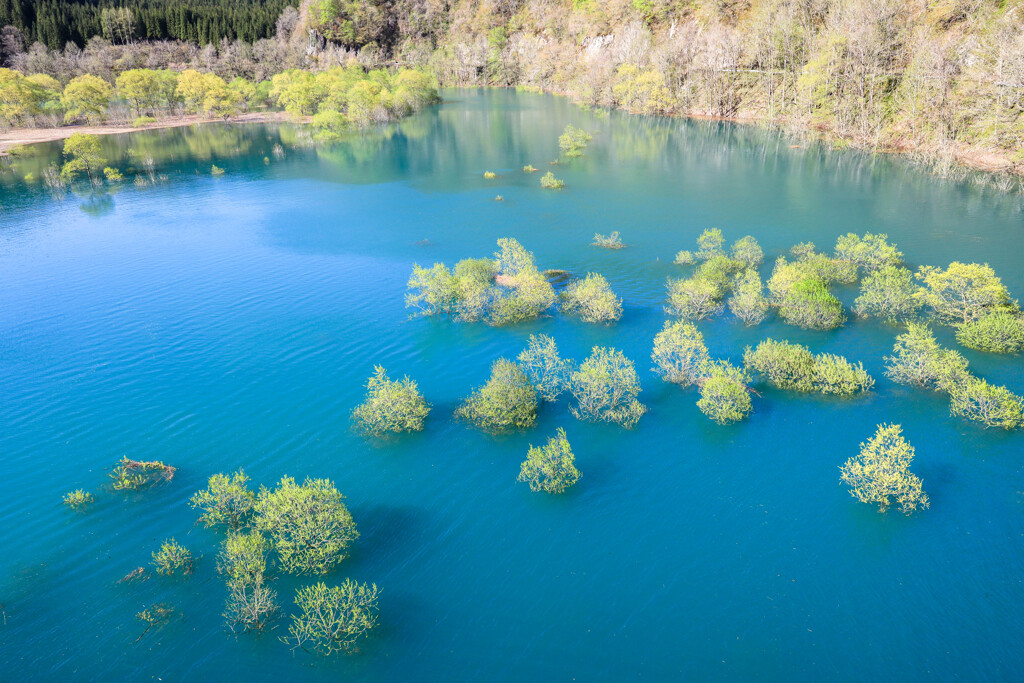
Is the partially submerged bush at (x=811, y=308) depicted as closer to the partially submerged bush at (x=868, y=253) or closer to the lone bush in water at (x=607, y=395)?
the partially submerged bush at (x=868, y=253)

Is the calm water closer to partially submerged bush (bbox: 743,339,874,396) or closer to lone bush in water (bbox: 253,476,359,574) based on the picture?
partially submerged bush (bbox: 743,339,874,396)

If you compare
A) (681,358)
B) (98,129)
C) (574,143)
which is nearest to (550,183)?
(574,143)

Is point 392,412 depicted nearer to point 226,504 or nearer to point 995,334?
point 226,504

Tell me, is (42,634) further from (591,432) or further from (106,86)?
(106,86)

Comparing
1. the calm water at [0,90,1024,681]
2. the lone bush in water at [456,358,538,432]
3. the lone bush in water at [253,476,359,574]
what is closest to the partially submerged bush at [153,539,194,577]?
→ the calm water at [0,90,1024,681]

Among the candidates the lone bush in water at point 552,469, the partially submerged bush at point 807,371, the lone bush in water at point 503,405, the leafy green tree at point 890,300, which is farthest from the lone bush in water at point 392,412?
the leafy green tree at point 890,300

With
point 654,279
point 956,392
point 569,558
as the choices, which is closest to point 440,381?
point 569,558

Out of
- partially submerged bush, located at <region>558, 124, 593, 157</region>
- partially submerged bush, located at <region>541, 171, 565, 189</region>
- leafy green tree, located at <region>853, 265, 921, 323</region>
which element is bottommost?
leafy green tree, located at <region>853, 265, 921, 323</region>
